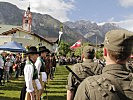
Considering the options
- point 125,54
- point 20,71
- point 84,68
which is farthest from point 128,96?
point 20,71

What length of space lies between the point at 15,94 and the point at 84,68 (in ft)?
29.4

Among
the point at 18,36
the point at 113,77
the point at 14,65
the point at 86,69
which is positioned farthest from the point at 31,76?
the point at 18,36

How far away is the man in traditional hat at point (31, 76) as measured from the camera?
725cm

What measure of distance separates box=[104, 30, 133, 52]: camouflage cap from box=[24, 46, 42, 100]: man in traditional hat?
454 centimetres

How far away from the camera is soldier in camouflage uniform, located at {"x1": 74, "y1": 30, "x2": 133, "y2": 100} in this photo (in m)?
2.73

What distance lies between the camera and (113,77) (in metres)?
2.83

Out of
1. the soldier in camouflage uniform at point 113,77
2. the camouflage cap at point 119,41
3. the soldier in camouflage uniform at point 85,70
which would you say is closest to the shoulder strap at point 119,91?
the soldier in camouflage uniform at point 113,77

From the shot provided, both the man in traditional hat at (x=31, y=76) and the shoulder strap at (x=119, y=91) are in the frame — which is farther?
the man in traditional hat at (x=31, y=76)

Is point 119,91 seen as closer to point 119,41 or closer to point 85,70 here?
point 119,41

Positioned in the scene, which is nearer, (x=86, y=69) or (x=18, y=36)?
(x=86, y=69)

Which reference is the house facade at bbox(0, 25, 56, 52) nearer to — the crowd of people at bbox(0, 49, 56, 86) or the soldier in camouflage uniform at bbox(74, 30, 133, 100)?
the crowd of people at bbox(0, 49, 56, 86)

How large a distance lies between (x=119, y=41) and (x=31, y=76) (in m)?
4.62

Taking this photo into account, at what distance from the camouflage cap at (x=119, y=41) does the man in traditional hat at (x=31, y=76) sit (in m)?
4.54

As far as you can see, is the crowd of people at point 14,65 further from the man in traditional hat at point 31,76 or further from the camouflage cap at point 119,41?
the camouflage cap at point 119,41
